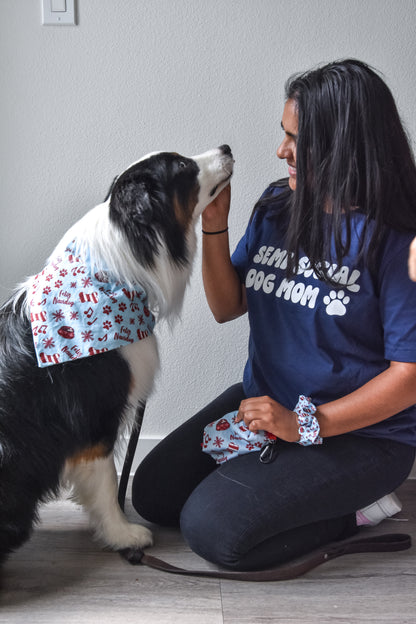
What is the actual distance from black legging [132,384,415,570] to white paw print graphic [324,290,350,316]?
0.99ft

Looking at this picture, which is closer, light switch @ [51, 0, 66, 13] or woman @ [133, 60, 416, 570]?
woman @ [133, 60, 416, 570]

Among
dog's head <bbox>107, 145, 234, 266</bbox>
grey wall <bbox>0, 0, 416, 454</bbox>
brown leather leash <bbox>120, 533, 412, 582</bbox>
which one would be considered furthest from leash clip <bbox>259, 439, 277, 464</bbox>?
grey wall <bbox>0, 0, 416, 454</bbox>

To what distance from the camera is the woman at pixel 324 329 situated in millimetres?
1323

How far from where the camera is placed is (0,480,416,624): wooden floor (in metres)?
1.30

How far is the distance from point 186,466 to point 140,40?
115 centimetres

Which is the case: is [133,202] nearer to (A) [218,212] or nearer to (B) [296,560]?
(A) [218,212]

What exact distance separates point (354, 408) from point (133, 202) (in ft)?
2.07

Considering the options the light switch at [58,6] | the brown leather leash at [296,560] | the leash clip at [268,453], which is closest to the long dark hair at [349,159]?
the leash clip at [268,453]

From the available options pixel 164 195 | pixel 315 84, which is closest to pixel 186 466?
pixel 164 195

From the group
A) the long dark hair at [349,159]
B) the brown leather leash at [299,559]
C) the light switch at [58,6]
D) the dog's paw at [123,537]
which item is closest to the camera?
the long dark hair at [349,159]

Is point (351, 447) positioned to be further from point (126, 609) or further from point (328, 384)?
point (126, 609)

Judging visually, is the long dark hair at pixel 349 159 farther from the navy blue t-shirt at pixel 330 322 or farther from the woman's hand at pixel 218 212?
the woman's hand at pixel 218 212

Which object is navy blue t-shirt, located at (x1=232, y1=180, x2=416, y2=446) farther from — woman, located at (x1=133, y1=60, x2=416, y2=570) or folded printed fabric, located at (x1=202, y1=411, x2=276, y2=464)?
folded printed fabric, located at (x1=202, y1=411, x2=276, y2=464)

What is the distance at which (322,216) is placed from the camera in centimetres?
138
